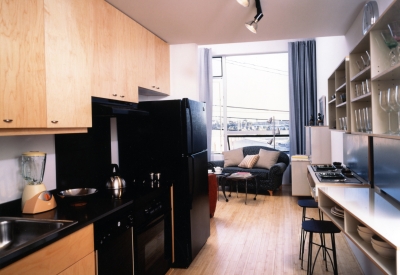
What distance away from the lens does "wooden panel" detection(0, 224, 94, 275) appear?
4.99 ft

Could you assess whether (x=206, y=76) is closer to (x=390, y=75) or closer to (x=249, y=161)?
(x=249, y=161)

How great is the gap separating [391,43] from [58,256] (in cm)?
226

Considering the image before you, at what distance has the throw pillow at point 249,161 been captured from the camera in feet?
23.8

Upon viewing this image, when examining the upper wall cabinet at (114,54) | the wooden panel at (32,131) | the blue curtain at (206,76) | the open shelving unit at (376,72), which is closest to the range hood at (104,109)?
the upper wall cabinet at (114,54)

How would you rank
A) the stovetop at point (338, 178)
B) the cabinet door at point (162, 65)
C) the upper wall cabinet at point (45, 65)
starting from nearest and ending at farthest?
the upper wall cabinet at point (45, 65) → the stovetop at point (338, 178) → the cabinet door at point (162, 65)

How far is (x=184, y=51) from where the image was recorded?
4160 mm

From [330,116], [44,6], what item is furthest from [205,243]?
[44,6]

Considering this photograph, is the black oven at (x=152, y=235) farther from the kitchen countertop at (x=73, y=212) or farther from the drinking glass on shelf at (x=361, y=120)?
the drinking glass on shelf at (x=361, y=120)

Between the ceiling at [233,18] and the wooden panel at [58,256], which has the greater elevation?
the ceiling at [233,18]

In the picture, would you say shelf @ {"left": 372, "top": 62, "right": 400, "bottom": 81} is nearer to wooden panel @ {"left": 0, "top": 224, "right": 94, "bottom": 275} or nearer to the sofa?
wooden panel @ {"left": 0, "top": 224, "right": 94, "bottom": 275}

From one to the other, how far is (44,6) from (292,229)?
4012 mm

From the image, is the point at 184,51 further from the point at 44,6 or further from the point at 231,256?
the point at 231,256

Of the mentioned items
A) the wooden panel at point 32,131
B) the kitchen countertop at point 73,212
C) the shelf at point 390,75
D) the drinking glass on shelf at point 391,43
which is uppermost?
the drinking glass on shelf at point 391,43

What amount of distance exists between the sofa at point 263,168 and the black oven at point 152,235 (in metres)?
3.01
